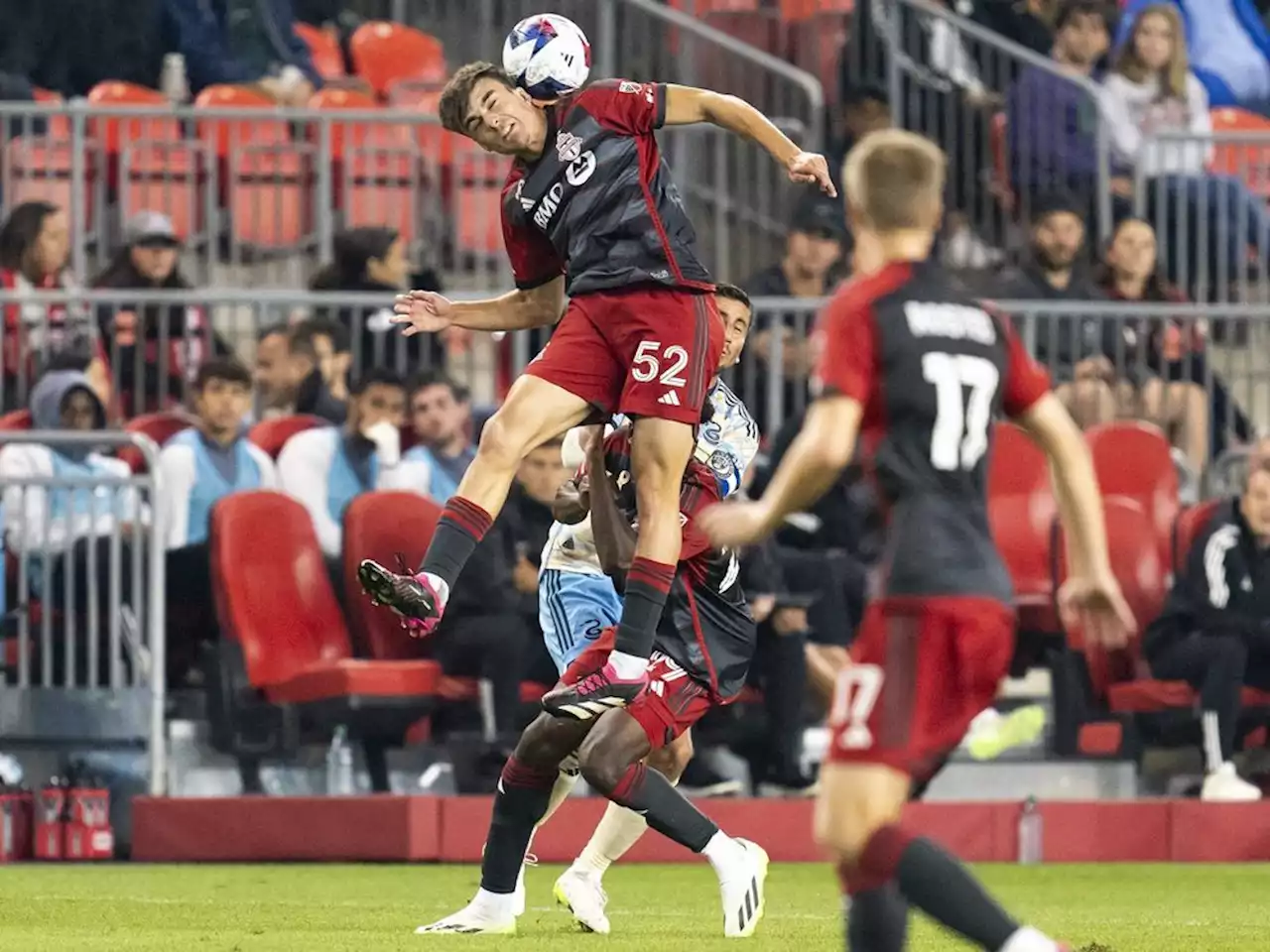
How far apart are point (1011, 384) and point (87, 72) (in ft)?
45.2

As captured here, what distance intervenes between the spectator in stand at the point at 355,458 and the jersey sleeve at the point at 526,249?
4.50m

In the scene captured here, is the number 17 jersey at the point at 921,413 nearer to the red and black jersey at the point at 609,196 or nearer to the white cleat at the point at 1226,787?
the red and black jersey at the point at 609,196

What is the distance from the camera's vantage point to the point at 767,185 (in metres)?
18.1

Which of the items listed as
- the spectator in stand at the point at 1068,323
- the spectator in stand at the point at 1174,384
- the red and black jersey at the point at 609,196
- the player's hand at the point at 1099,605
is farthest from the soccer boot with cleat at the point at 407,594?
the spectator in stand at the point at 1174,384

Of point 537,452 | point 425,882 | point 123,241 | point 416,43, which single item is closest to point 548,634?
point 425,882

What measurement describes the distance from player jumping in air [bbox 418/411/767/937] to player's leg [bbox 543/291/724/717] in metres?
0.18

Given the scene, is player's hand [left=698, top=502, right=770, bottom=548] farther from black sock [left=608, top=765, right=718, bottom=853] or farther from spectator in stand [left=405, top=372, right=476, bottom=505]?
spectator in stand [left=405, top=372, right=476, bottom=505]

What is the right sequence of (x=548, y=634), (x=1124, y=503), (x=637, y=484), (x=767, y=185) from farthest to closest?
(x=767, y=185) → (x=1124, y=503) → (x=548, y=634) → (x=637, y=484)

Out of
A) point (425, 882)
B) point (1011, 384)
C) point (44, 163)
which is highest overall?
point (44, 163)

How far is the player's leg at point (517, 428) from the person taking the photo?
9.34 m

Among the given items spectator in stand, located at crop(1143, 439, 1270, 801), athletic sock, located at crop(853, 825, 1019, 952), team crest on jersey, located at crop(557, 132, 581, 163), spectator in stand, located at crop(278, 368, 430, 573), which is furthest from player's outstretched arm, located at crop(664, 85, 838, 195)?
spectator in stand, located at crop(1143, 439, 1270, 801)

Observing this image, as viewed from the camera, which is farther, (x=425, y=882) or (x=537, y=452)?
(x=537, y=452)

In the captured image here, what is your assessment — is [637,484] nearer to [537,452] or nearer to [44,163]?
[537,452]

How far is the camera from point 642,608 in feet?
30.9
